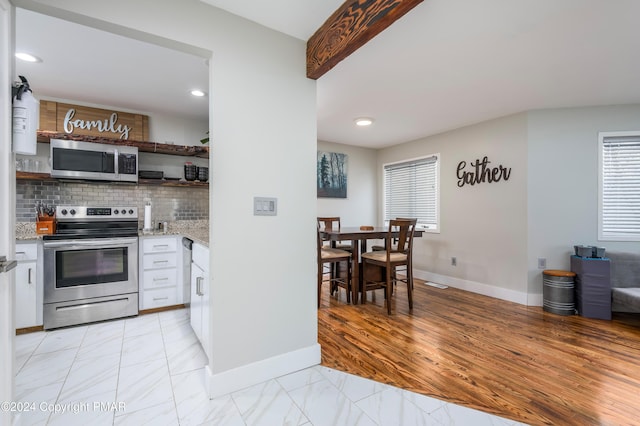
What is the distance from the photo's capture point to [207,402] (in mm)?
1655

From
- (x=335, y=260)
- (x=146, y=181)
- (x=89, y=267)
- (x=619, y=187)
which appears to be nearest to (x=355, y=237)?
(x=335, y=260)

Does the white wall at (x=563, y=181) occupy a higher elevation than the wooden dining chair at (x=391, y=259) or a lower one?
higher

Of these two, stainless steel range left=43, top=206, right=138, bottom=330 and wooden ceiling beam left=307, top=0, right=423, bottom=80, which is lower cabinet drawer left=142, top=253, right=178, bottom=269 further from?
wooden ceiling beam left=307, top=0, right=423, bottom=80

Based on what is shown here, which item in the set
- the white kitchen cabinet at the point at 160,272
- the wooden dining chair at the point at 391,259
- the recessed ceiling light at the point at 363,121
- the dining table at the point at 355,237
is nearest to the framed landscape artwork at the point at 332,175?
the recessed ceiling light at the point at 363,121

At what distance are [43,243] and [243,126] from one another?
2460mm

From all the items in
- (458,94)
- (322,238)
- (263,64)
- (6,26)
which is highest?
(458,94)

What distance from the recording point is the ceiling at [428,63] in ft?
5.74

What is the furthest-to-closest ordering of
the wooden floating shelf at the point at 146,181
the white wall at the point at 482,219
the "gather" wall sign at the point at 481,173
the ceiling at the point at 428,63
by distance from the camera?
1. the "gather" wall sign at the point at 481,173
2. the white wall at the point at 482,219
3. the wooden floating shelf at the point at 146,181
4. the ceiling at the point at 428,63

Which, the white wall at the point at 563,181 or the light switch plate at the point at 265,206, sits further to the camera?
the white wall at the point at 563,181

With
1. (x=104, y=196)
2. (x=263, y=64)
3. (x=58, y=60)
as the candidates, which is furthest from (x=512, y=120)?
(x=104, y=196)

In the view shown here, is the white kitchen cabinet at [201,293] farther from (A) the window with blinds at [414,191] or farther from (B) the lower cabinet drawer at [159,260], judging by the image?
(A) the window with blinds at [414,191]

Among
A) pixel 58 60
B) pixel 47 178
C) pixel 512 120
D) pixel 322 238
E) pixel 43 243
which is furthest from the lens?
pixel 512 120

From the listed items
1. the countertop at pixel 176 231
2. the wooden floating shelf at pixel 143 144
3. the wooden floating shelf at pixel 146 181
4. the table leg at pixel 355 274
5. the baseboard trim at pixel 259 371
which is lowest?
the baseboard trim at pixel 259 371

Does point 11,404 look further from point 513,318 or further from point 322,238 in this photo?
point 513,318
